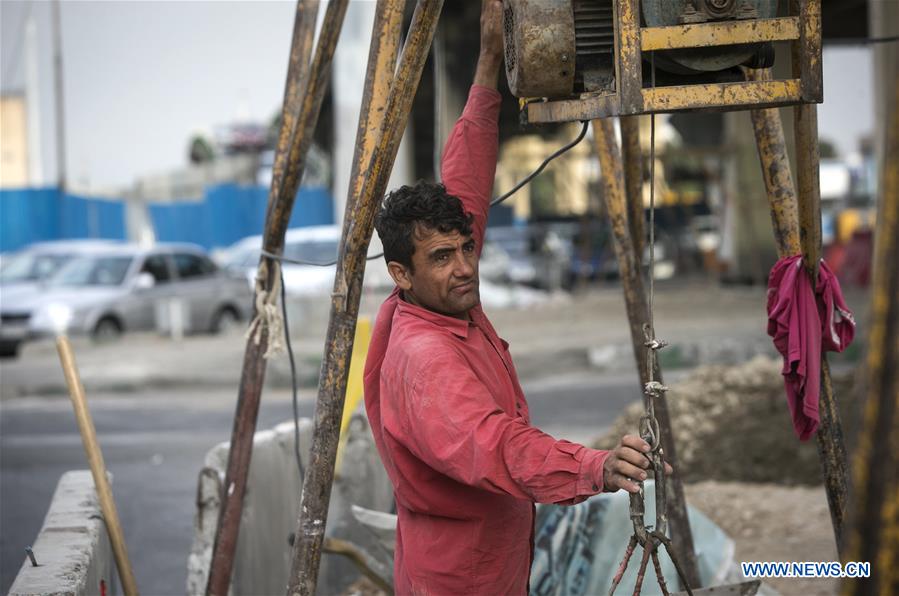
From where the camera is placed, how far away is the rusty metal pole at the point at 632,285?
3.97 meters

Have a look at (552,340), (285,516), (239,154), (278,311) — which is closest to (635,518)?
(278,311)

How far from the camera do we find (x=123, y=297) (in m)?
15.8

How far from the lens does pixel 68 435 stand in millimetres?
10125

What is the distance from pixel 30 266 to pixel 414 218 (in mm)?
14338

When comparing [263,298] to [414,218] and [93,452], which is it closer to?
[93,452]

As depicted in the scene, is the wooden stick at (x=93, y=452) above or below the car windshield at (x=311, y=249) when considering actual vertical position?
below

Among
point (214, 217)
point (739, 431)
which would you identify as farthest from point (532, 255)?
point (739, 431)

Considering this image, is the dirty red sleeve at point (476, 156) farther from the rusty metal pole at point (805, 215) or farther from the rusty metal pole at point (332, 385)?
the rusty metal pole at point (805, 215)

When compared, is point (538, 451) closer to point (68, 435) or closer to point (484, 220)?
point (484, 220)

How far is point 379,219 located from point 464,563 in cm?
92

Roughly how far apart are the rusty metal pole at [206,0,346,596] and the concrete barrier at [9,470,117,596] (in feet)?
1.38

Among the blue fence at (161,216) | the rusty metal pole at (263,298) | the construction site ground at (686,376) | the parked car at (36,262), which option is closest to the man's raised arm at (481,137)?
the rusty metal pole at (263,298)

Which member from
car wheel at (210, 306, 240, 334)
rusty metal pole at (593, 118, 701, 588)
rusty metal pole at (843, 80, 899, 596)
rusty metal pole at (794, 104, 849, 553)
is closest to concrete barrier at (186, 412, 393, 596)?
rusty metal pole at (593, 118, 701, 588)

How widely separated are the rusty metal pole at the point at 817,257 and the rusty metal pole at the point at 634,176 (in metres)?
0.92
